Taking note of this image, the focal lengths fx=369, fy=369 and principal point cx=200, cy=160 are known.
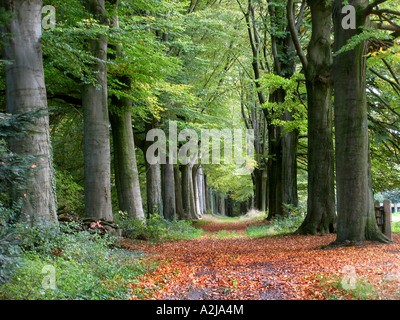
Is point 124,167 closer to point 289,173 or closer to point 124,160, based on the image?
point 124,160

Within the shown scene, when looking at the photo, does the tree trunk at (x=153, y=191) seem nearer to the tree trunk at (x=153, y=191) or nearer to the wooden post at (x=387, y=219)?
the tree trunk at (x=153, y=191)

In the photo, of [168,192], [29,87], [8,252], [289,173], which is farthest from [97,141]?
[168,192]

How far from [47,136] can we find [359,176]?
7.14 m

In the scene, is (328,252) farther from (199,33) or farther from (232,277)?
(199,33)

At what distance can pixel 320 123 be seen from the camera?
40.6ft

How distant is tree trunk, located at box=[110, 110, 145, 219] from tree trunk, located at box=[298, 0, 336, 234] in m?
6.00

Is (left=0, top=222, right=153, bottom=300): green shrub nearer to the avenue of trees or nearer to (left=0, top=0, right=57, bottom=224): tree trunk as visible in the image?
(left=0, top=0, right=57, bottom=224): tree trunk

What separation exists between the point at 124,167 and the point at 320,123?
7000 mm

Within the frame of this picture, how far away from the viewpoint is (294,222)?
14938mm

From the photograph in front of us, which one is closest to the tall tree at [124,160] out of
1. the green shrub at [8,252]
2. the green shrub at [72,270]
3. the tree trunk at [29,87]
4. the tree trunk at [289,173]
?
the green shrub at [72,270]

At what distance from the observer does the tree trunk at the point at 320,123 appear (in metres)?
11.9

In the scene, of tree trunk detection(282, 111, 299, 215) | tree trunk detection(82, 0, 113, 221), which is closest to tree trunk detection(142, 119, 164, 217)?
tree trunk detection(282, 111, 299, 215)

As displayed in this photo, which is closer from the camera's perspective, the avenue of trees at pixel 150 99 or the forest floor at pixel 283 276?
the forest floor at pixel 283 276
